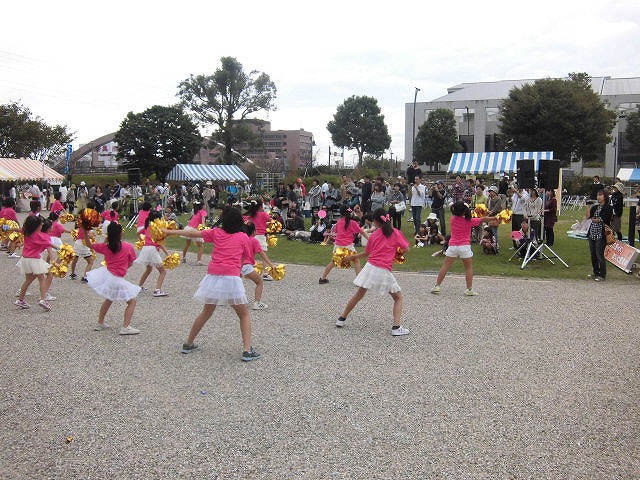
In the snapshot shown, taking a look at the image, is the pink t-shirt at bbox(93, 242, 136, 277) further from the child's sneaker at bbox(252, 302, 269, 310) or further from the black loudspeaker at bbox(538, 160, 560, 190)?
the black loudspeaker at bbox(538, 160, 560, 190)

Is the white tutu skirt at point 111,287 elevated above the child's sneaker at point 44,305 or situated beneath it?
elevated above

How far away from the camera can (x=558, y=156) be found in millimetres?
48688

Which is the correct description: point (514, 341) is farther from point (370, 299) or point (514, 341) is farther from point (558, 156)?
point (558, 156)

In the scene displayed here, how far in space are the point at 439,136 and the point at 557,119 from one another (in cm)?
1532

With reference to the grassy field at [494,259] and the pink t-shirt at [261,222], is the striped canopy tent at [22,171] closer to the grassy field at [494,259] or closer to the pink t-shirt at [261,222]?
the grassy field at [494,259]

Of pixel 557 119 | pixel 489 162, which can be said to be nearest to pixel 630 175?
pixel 557 119

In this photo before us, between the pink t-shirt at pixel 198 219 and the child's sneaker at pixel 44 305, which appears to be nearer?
the child's sneaker at pixel 44 305

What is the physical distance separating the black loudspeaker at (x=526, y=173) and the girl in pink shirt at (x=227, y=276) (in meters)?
10.2

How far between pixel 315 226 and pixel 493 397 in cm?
1431

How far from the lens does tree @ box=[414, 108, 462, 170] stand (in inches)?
2372

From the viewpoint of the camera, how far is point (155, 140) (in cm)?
5744

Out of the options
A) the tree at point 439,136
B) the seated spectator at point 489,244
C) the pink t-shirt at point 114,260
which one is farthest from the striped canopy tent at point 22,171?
the tree at point 439,136

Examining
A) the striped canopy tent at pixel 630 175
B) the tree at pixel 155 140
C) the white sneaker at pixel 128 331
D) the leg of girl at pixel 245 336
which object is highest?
the tree at pixel 155 140

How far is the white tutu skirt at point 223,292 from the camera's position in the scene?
642 cm
